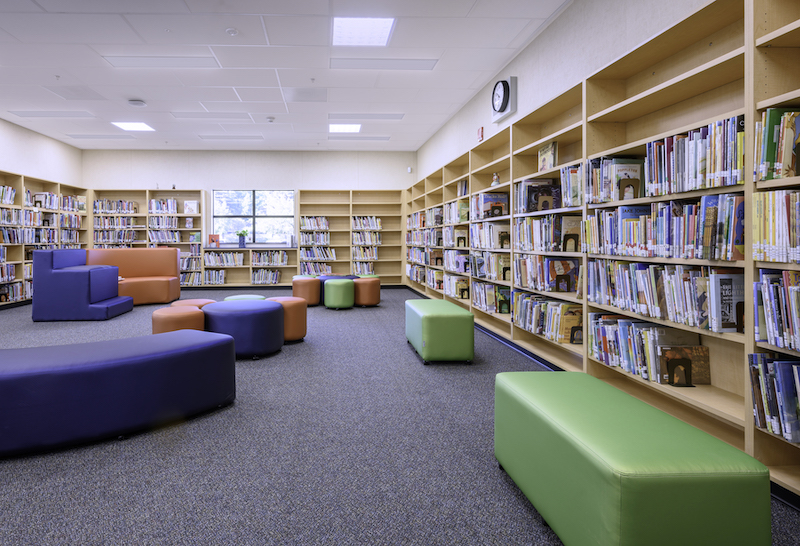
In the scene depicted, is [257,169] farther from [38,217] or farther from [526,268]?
[526,268]

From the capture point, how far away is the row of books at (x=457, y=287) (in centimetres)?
611

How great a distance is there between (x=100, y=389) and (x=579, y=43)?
4.25 m

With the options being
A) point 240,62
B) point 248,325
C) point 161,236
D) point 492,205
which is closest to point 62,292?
point 248,325

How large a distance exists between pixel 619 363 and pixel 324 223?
8080mm

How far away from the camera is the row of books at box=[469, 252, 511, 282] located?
15.6 feet

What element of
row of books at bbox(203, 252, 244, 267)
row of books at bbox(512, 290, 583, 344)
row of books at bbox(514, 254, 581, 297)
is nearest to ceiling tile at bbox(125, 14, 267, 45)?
row of books at bbox(514, 254, 581, 297)

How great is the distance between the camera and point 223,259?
32.5ft

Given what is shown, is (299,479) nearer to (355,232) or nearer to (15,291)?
(15,291)

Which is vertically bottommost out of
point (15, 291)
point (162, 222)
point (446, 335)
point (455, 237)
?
point (446, 335)

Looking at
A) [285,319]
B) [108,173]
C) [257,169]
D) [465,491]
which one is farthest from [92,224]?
[465,491]

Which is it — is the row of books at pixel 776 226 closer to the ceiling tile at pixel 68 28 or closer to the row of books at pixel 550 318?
the row of books at pixel 550 318

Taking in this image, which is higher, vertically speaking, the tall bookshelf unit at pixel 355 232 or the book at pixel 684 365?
the tall bookshelf unit at pixel 355 232

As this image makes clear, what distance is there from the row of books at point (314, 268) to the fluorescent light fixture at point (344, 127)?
119 inches

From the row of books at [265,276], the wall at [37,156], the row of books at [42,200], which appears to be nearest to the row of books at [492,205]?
the row of books at [265,276]
